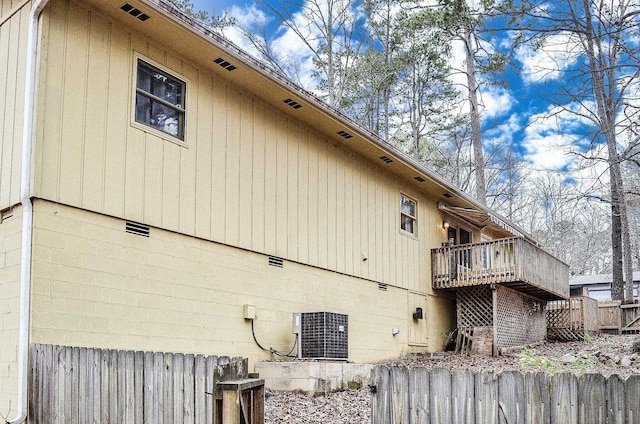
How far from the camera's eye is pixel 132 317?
8.38 meters

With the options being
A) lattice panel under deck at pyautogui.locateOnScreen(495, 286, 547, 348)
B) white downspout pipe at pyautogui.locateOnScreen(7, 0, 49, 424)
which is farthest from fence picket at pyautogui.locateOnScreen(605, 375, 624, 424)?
lattice panel under deck at pyautogui.locateOnScreen(495, 286, 547, 348)

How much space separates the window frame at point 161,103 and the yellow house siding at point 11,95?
4.91ft

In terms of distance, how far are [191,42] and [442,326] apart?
11.1m

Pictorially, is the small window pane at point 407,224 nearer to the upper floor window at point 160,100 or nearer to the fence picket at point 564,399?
the upper floor window at point 160,100

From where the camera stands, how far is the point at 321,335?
1055cm

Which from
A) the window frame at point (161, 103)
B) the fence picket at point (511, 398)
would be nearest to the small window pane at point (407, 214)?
the window frame at point (161, 103)

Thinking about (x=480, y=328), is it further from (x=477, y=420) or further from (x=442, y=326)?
(x=477, y=420)

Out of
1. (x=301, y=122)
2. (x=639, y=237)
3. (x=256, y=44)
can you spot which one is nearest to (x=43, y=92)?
(x=301, y=122)

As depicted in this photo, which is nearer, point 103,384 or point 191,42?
point 103,384

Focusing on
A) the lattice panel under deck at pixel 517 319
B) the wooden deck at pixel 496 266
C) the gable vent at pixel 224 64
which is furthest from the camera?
the lattice panel under deck at pixel 517 319

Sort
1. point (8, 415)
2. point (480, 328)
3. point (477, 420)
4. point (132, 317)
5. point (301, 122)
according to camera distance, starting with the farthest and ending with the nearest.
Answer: point (480, 328) < point (301, 122) < point (132, 317) < point (8, 415) < point (477, 420)

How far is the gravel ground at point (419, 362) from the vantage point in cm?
754

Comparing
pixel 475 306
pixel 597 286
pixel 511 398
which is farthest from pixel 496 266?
pixel 597 286

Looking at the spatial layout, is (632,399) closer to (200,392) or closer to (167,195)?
(200,392)
